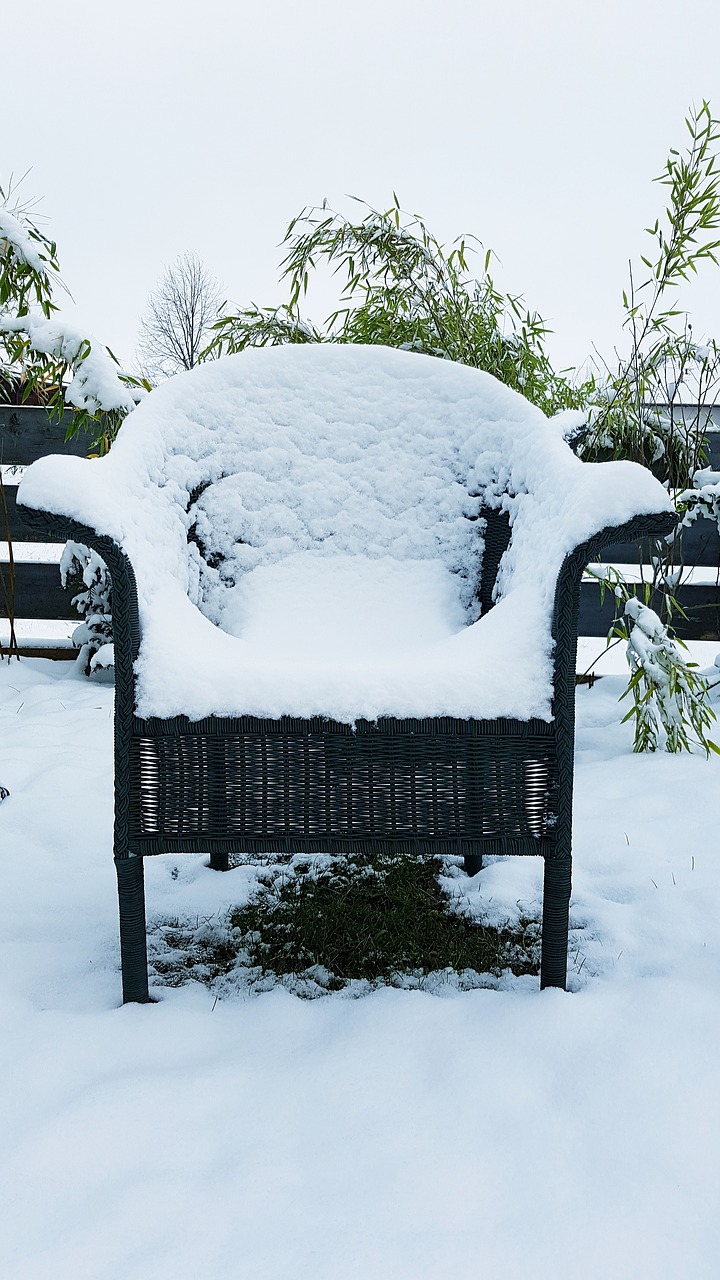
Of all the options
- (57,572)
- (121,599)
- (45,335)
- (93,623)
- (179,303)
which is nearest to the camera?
(121,599)

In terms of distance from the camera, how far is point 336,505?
1.44 m

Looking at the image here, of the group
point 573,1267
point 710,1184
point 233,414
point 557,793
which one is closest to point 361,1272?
point 573,1267

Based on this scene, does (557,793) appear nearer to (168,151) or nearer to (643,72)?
(643,72)

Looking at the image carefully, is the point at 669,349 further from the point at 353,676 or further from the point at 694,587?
the point at 353,676

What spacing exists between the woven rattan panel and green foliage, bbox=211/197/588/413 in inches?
64.0

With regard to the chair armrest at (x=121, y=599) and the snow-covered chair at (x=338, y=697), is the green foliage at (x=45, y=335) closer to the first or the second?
the snow-covered chair at (x=338, y=697)

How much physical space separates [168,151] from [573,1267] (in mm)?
7184

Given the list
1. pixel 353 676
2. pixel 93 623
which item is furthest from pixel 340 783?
pixel 93 623

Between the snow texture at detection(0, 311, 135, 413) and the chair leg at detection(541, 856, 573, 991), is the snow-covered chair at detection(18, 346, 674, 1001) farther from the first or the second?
the snow texture at detection(0, 311, 135, 413)

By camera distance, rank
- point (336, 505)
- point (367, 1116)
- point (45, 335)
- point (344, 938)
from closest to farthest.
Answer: point (367, 1116), point (344, 938), point (336, 505), point (45, 335)

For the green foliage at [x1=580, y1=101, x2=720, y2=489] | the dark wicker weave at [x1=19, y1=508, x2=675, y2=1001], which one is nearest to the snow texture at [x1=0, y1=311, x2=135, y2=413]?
the dark wicker weave at [x1=19, y1=508, x2=675, y2=1001]

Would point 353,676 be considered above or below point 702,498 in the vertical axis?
below

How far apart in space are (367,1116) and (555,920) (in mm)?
333

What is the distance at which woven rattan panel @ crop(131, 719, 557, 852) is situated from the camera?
92cm
